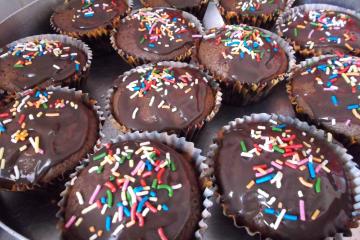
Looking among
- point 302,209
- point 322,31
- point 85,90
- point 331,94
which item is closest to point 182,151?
point 302,209

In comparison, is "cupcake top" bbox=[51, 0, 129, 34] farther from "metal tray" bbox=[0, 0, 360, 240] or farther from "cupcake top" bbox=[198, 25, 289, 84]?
"cupcake top" bbox=[198, 25, 289, 84]

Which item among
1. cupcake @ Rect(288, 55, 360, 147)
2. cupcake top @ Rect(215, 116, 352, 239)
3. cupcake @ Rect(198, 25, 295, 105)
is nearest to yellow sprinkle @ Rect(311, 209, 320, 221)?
cupcake top @ Rect(215, 116, 352, 239)

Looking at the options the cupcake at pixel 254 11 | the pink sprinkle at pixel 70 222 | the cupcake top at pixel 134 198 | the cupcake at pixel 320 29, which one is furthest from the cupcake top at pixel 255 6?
the pink sprinkle at pixel 70 222

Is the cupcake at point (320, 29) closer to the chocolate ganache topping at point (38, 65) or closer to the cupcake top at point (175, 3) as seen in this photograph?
the cupcake top at point (175, 3)

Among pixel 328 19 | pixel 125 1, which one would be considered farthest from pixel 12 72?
pixel 328 19

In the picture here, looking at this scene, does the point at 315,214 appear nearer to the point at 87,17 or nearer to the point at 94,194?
the point at 94,194
